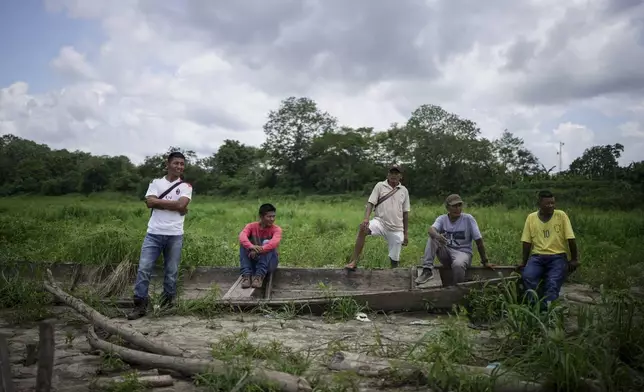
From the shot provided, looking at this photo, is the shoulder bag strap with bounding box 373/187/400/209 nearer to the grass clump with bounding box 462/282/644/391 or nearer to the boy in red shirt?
the boy in red shirt

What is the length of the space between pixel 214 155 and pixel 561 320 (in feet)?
141

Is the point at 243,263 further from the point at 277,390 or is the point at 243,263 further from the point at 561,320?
the point at 561,320

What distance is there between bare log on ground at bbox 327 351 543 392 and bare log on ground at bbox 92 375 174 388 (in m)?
1.16

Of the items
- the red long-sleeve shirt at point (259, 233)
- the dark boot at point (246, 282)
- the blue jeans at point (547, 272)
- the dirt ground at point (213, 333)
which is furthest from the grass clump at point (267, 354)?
the blue jeans at point (547, 272)

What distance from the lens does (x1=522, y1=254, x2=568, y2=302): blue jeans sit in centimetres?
500

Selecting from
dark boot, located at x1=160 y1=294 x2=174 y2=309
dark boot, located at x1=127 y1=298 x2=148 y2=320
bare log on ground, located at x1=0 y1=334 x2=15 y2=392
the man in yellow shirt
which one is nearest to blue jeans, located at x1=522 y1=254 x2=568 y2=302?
the man in yellow shirt

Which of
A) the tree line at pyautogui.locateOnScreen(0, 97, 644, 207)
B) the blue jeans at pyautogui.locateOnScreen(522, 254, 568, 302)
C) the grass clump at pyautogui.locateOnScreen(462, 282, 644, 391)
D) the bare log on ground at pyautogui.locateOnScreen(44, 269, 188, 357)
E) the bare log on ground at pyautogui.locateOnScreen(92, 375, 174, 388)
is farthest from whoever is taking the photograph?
the tree line at pyautogui.locateOnScreen(0, 97, 644, 207)

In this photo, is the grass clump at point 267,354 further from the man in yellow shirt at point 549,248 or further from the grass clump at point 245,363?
the man in yellow shirt at point 549,248

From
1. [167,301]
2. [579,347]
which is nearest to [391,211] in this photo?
[167,301]

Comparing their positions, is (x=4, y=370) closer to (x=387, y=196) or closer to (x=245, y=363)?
(x=245, y=363)

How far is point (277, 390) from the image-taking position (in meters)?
3.08

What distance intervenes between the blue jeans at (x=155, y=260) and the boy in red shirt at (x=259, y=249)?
0.88 meters

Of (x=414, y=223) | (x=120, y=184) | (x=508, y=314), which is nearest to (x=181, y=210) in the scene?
(x=508, y=314)

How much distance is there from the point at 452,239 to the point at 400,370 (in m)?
2.65
